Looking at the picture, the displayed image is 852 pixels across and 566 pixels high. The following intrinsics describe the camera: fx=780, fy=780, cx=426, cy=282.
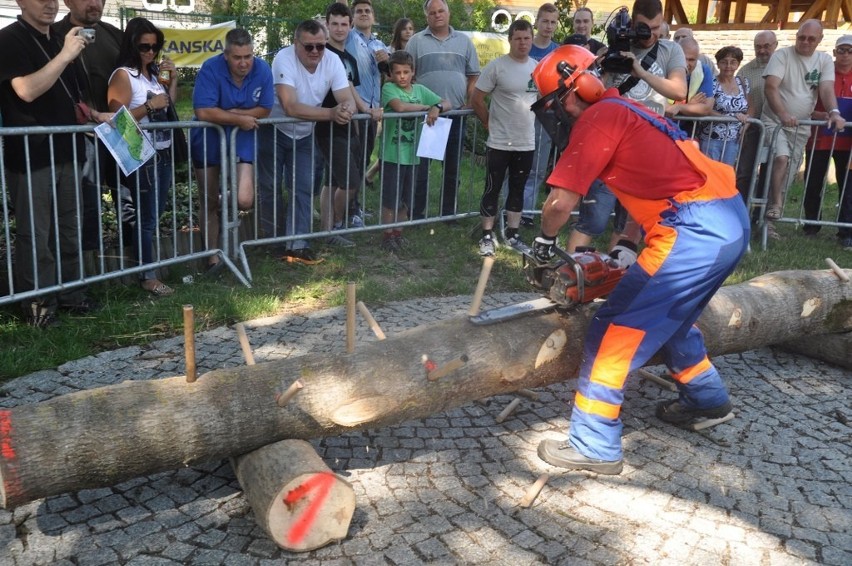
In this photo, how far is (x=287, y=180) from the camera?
6.60 meters

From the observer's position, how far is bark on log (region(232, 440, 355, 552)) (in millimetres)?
2883

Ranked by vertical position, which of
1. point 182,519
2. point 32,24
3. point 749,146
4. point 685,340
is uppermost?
point 32,24

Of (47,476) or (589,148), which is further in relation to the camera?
(589,148)

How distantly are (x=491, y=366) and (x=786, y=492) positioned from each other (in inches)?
56.5

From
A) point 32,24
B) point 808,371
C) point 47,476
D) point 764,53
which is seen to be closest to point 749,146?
point 764,53

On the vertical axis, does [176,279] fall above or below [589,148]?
below

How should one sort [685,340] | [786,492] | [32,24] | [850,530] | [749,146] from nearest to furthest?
[850,530]
[786,492]
[685,340]
[32,24]
[749,146]

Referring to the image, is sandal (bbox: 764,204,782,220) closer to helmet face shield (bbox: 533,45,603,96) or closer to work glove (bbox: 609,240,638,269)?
work glove (bbox: 609,240,638,269)

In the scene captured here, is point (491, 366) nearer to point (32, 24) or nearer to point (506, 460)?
point (506, 460)

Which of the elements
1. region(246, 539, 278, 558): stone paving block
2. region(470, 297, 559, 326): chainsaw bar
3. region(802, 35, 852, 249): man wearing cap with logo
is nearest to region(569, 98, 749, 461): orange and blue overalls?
region(470, 297, 559, 326): chainsaw bar

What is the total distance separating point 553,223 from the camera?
11.6ft

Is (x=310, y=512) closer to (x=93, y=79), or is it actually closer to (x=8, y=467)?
(x=8, y=467)

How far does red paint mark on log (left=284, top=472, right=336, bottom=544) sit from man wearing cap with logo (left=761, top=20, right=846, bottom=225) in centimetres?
629

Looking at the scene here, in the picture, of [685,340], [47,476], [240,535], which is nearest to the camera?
[47,476]
